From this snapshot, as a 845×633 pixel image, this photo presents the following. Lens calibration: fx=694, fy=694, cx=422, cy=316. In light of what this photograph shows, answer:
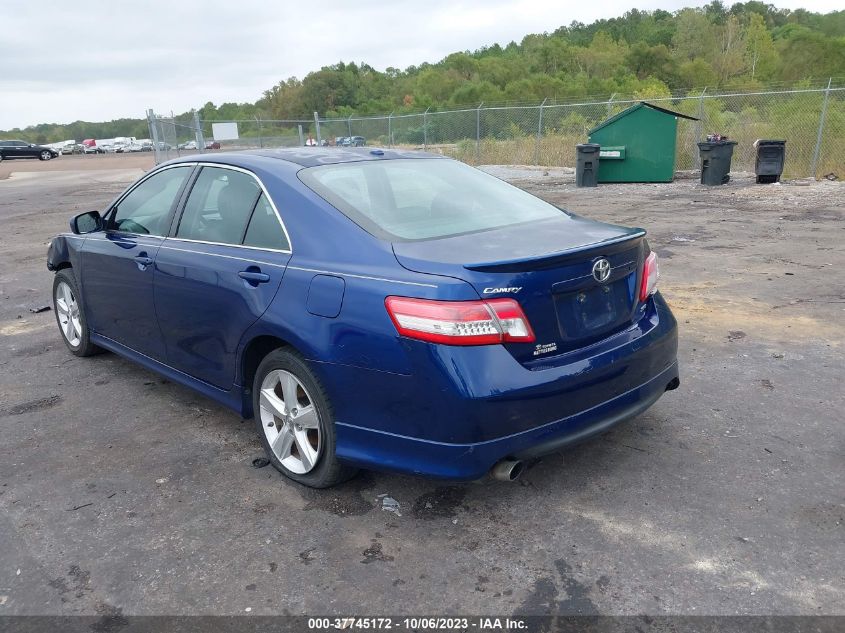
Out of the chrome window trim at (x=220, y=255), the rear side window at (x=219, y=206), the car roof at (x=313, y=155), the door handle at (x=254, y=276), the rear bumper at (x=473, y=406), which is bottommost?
the rear bumper at (x=473, y=406)

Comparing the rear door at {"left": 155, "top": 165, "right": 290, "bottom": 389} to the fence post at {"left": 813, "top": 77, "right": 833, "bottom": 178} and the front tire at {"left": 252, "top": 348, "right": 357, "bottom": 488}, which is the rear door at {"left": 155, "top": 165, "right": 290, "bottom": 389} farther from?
the fence post at {"left": 813, "top": 77, "right": 833, "bottom": 178}

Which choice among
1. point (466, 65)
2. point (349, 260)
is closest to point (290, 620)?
point (349, 260)

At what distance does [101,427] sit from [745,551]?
11.7ft

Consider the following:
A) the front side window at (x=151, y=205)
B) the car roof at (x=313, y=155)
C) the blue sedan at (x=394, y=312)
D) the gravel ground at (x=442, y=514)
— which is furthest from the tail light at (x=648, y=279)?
the front side window at (x=151, y=205)

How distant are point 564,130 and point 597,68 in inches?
2331

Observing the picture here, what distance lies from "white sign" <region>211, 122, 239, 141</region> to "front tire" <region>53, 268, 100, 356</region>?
21.4 meters

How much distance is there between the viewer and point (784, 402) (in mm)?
4160

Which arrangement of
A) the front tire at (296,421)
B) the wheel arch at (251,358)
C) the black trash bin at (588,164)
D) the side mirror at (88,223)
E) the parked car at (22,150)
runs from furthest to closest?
the parked car at (22,150) → the black trash bin at (588,164) → the side mirror at (88,223) → the wheel arch at (251,358) → the front tire at (296,421)

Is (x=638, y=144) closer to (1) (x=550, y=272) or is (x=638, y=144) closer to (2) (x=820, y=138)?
(2) (x=820, y=138)

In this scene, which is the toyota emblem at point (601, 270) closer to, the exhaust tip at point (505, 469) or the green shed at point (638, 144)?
the exhaust tip at point (505, 469)

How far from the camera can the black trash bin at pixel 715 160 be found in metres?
16.0

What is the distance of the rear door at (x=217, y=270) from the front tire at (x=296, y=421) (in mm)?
263

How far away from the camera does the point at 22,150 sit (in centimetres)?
5219

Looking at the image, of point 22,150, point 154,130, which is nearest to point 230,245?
point 154,130
